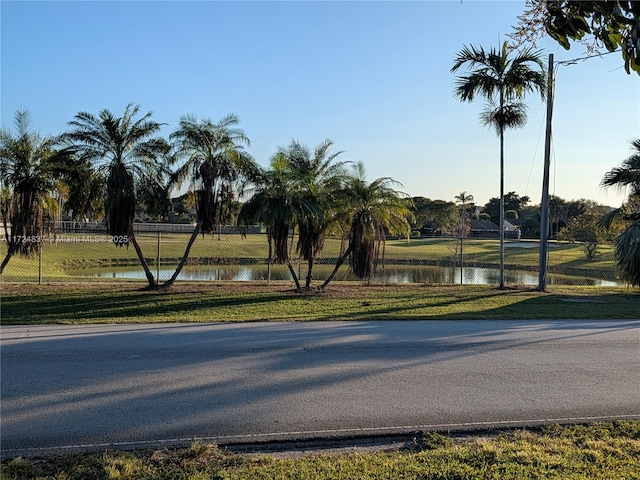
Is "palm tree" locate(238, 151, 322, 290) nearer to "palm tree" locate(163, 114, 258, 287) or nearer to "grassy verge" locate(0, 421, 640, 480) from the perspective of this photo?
"palm tree" locate(163, 114, 258, 287)

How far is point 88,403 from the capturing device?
5.36m

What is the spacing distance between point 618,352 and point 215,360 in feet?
20.3

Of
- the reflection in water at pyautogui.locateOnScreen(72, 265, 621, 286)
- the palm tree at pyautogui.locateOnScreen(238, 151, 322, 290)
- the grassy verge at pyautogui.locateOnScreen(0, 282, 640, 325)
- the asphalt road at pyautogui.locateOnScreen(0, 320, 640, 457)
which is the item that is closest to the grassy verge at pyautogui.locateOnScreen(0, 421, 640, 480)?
the asphalt road at pyautogui.locateOnScreen(0, 320, 640, 457)

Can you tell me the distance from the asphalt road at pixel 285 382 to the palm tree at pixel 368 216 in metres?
6.91

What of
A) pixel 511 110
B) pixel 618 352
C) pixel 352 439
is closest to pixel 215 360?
pixel 352 439

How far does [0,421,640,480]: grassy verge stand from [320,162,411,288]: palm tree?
39.2 feet

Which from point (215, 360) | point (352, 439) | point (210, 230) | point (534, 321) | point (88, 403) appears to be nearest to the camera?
point (352, 439)

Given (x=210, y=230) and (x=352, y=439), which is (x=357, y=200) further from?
(x=352, y=439)

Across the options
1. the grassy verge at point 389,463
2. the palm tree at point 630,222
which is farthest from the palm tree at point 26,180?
the palm tree at point 630,222

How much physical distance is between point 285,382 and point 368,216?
1044 cm

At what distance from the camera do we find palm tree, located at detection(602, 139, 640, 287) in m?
18.4

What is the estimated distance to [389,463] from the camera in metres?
3.98

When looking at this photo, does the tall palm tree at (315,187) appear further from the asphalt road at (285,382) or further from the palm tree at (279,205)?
the asphalt road at (285,382)

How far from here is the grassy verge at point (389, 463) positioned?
3779 mm
